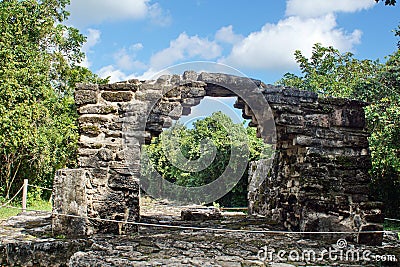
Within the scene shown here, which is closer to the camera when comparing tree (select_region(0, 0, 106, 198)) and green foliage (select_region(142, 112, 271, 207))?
tree (select_region(0, 0, 106, 198))

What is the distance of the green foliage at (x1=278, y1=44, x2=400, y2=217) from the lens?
9336 mm

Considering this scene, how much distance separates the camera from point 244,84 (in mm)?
5977

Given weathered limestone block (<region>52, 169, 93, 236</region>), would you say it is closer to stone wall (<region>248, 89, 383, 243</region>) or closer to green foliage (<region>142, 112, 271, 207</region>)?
stone wall (<region>248, 89, 383, 243</region>)

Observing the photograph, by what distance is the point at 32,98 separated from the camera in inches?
436

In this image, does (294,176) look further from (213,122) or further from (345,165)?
(213,122)

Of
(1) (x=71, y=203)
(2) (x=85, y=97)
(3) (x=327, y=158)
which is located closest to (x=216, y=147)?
(3) (x=327, y=158)

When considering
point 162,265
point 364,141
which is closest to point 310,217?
point 364,141

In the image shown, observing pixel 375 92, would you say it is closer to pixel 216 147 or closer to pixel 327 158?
pixel 216 147

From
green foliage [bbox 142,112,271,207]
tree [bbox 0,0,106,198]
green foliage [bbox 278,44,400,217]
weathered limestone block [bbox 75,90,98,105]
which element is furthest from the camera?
green foliage [bbox 142,112,271,207]

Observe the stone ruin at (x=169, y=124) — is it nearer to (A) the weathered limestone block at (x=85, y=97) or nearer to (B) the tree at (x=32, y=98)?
(A) the weathered limestone block at (x=85, y=97)

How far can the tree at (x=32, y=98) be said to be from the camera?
34.1ft

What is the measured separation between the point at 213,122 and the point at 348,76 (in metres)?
4.50

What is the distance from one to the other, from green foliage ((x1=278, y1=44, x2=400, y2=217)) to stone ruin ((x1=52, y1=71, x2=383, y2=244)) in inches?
152

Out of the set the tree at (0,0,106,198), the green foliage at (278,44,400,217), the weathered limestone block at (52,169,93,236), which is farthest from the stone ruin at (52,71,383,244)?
the tree at (0,0,106,198)
